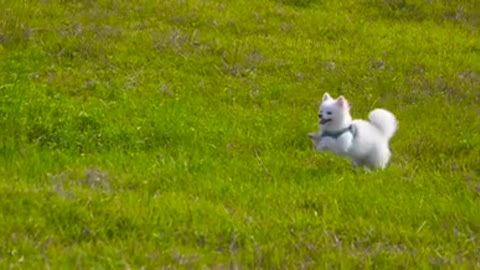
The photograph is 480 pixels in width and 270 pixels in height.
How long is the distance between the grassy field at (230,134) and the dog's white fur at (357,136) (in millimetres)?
319

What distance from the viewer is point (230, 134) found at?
472 inches

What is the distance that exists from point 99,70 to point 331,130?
17.3 feet

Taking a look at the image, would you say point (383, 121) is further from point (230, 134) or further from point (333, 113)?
point (230, 134)

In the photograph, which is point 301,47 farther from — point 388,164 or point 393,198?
point 393,198

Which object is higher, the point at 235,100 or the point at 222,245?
the point at 222,245

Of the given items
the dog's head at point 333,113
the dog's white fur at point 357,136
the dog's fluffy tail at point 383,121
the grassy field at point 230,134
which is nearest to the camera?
the grassy field at point 230,134

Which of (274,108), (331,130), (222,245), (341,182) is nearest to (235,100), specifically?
(274,108)

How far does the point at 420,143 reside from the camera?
39.4 feet

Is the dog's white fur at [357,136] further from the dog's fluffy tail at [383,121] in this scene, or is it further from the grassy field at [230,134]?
the grassy field at [230,134]

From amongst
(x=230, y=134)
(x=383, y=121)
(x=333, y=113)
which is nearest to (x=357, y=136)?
(x=383, y=121)

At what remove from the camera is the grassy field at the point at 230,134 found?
6.83 meters

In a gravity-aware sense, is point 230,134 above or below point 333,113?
below

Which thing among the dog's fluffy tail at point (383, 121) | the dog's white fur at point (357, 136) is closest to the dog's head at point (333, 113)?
the dog's white fur at point (357, 136)

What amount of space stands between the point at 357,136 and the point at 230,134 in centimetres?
188
